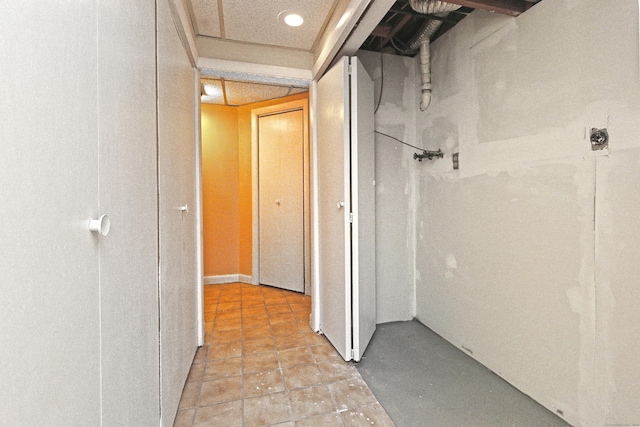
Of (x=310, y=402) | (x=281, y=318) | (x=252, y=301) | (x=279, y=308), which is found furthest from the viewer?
(x=252, y=301)

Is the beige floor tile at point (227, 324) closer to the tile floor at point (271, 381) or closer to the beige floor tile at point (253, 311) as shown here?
the tile floor at point (271, 381)

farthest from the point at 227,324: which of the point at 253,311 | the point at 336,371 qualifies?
the point at 336,371

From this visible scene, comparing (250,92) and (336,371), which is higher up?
(250,92)

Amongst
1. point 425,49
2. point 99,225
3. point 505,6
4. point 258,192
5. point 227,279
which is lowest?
point 227,279

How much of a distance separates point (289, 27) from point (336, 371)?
243 centimetres

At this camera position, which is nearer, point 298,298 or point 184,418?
point 184,418

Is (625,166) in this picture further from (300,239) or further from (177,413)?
(300,239)

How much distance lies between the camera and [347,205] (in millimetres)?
1982

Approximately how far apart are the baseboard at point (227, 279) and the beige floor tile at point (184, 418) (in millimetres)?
2420

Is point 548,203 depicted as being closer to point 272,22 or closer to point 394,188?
point 394,188

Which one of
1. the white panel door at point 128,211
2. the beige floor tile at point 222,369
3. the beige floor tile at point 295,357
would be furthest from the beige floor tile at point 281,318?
the white panel door at point 128,211

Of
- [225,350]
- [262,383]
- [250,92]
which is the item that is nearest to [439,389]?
[262,383]

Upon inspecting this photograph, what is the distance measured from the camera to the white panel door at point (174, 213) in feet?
4.25

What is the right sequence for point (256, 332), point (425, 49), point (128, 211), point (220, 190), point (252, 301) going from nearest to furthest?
point (128, 211), point (425, 49), point (256, 332), point (252, 301), point (220, 190)
